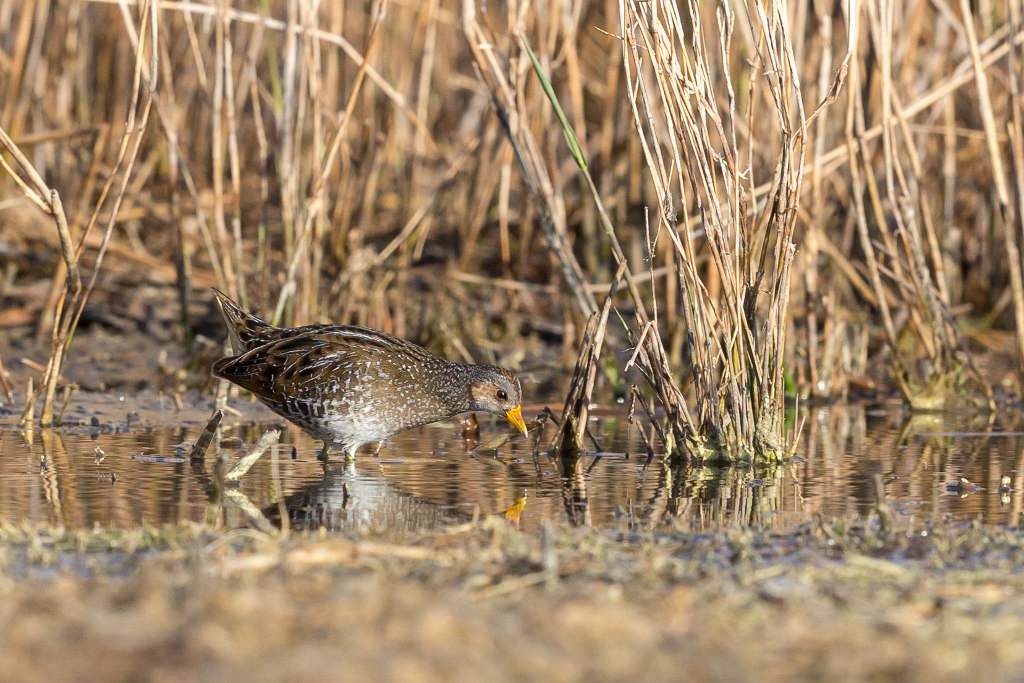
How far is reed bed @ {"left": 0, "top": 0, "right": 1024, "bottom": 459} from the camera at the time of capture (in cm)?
575

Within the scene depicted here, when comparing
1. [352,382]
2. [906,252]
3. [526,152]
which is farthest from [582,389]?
[906,252]

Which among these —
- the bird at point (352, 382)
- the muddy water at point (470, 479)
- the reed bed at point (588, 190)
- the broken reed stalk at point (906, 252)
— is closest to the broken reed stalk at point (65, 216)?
the reed bed at point (588, 190)

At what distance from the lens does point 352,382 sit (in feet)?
20.5

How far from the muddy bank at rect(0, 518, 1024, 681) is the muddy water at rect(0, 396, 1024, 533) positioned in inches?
19.5

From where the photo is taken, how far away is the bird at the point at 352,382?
6215 millimetres

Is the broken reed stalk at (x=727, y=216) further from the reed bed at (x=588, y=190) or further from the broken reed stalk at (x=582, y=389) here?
the broken reed stalk at (x=582, y=389)

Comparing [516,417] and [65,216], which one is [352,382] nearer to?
[516,417]

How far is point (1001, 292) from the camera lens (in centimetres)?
1013

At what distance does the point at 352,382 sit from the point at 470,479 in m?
0.88

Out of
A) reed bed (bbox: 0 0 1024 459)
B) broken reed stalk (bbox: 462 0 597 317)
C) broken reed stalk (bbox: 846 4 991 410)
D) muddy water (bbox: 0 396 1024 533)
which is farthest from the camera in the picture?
broken reed stalk (bbox: 846 4 991 410)

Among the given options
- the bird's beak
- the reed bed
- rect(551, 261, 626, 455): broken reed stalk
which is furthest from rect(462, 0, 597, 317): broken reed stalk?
the bird's beak

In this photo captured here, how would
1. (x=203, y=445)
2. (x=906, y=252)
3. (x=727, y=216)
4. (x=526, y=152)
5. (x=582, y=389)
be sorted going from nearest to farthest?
(x=727, y=216) < (x=203, y=445) < (x=582, y=389) < (x=526, y=152) < (x=906, y=252)

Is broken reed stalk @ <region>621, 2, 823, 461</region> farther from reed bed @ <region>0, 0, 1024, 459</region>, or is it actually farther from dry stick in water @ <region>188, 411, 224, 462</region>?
dry stick in water @ <region>188, 411, 224, 462</region>

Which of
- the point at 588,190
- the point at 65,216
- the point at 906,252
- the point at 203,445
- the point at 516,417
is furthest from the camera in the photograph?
the point at 588,190
